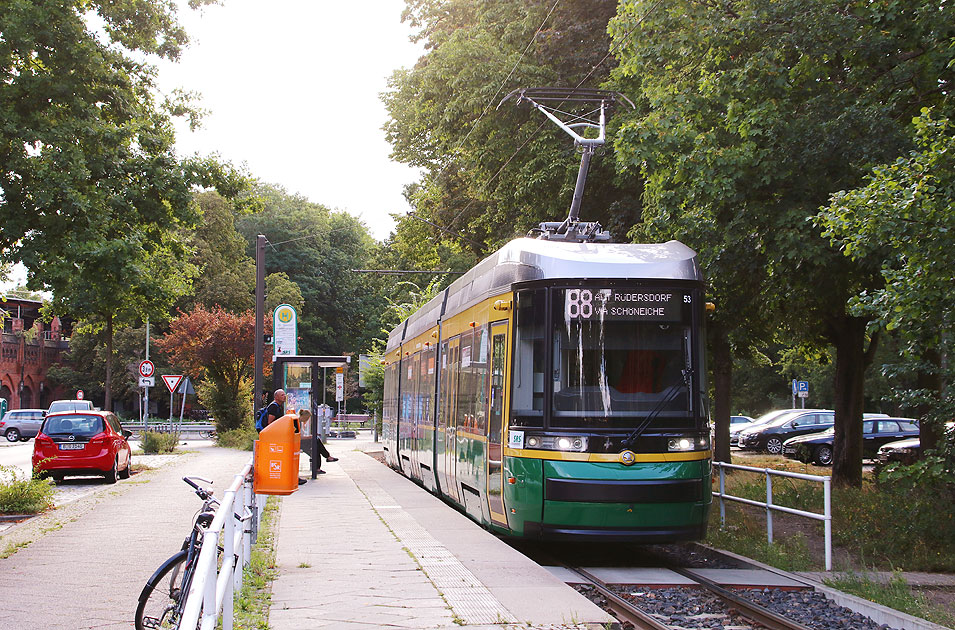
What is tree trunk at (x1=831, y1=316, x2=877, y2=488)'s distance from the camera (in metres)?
18.3

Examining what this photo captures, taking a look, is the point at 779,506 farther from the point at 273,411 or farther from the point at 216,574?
the point at 216,574

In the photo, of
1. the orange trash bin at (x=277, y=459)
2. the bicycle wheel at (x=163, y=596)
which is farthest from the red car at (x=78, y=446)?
the bicycle wheel at (x=163, y=596)

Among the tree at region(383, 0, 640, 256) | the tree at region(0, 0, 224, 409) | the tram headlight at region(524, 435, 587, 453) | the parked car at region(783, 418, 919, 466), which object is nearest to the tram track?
the tram headlight at region(524, 435, 587, 453)

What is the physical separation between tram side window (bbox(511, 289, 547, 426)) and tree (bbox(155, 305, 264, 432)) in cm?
3022

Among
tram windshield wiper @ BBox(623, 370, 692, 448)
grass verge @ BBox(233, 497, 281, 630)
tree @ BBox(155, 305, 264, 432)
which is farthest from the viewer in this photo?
tree @ BBox(155, 305, 264, 432)

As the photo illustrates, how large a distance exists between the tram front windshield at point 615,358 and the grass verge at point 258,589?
10.0 ft

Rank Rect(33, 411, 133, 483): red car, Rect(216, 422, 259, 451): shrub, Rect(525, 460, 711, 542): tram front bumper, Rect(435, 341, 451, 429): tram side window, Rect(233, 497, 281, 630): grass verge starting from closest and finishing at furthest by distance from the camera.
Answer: Rect(233, 497, 281, 630): grass verge → Rect(525, 460, 711, 542): tram front bumper → Rect(435, 341, 451, 429): tram side window → Rect(33, 411, 133, 483): red car → Rect(216, 422, 259, 451): shrub

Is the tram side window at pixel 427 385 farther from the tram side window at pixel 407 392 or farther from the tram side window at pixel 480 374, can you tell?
the tram side window at pixel 480 374

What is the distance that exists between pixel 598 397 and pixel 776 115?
5.15 metres

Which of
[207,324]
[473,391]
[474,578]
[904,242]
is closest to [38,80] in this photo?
[473,391]

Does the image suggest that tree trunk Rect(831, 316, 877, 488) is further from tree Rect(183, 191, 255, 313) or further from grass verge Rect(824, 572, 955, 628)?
tree Rect(183, 191, 255, 313)

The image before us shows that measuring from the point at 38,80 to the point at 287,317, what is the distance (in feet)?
32.8

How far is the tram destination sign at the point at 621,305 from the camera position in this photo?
35.1 feet

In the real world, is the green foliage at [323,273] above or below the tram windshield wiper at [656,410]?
above
